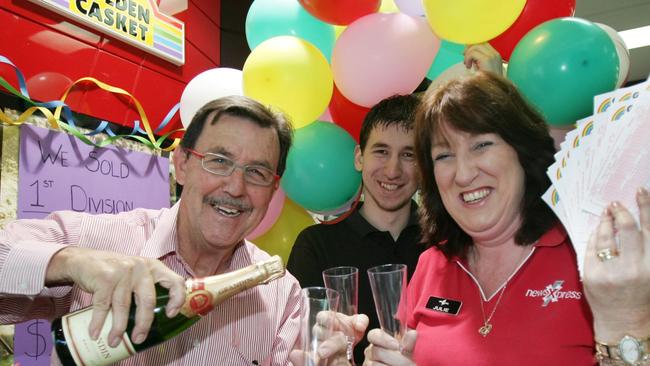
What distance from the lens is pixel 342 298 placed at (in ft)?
3.61

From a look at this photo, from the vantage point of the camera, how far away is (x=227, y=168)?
148cm

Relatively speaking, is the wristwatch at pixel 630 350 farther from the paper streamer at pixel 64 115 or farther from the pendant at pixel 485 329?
the paper streamer at pixel 64 115

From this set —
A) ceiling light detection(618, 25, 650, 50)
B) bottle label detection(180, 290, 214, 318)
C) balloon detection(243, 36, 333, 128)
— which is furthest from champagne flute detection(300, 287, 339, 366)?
ceiling light detection(618, 25, 650, 50)

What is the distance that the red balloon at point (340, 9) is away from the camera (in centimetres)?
192

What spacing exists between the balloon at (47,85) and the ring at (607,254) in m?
2.12

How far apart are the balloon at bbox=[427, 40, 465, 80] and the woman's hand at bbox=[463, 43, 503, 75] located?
0.94ft

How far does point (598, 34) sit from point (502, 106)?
0.69 m

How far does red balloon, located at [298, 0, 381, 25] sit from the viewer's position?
192 centimetres

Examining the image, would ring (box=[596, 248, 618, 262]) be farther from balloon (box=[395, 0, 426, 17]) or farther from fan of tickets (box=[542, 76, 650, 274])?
balloon (box=[395, 0, 426, 17])

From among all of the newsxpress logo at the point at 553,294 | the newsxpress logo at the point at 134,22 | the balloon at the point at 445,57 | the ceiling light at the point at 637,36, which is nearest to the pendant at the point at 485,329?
the newsxpress logo at the point at 553,294

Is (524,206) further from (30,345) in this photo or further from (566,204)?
(30,345)

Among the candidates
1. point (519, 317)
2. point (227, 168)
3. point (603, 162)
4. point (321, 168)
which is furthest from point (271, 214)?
point (603, 162)

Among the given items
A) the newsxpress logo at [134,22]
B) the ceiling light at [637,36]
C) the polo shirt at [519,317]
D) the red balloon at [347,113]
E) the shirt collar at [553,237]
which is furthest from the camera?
the ceiling light at [637,36]

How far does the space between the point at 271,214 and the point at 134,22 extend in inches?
50.6
